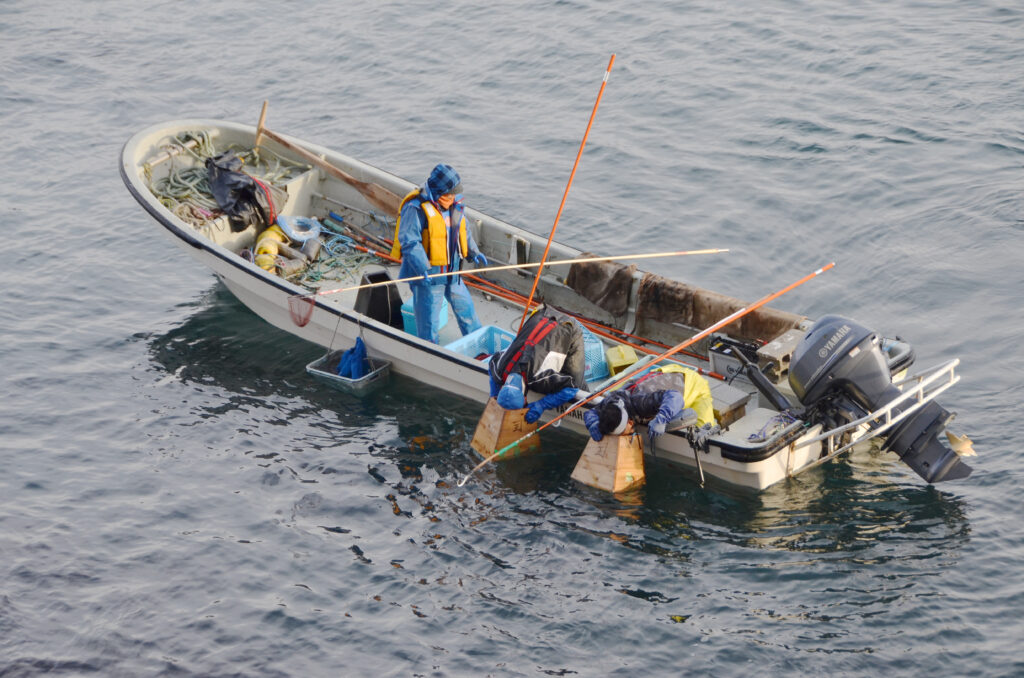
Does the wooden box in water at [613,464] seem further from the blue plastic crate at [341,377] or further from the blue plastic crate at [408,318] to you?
the blue plastic crate at [408,318]

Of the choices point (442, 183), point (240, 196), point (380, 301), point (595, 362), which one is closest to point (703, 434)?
point (595, 362)

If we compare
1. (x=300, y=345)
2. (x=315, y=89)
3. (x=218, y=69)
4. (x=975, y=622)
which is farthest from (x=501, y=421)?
(x=218, y=69)

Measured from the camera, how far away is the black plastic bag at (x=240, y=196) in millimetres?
12367

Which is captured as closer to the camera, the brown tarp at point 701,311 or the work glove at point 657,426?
the work glove at point 657,426

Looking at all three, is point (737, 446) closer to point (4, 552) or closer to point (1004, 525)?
point (1004, 525)

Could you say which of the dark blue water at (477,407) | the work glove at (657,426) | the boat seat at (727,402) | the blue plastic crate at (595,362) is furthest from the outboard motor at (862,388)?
the blue plastic crate at (595,362)

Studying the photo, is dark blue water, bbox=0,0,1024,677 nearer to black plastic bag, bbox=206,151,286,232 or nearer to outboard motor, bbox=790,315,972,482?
outboard motor, bbox=790,315,972,482

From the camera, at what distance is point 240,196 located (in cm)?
1244

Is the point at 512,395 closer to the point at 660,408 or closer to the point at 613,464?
the point at 613,464

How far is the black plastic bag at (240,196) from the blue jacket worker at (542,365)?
14.1 feet

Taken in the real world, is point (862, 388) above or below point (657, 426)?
above

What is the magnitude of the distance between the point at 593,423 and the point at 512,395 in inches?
29.0

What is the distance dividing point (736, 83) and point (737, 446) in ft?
35.3

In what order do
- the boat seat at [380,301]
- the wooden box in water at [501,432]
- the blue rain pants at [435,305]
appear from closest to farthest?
the wooden box in water at [501,432] → the blue rain pants at [435,305] → the boat seat at [380,301]
